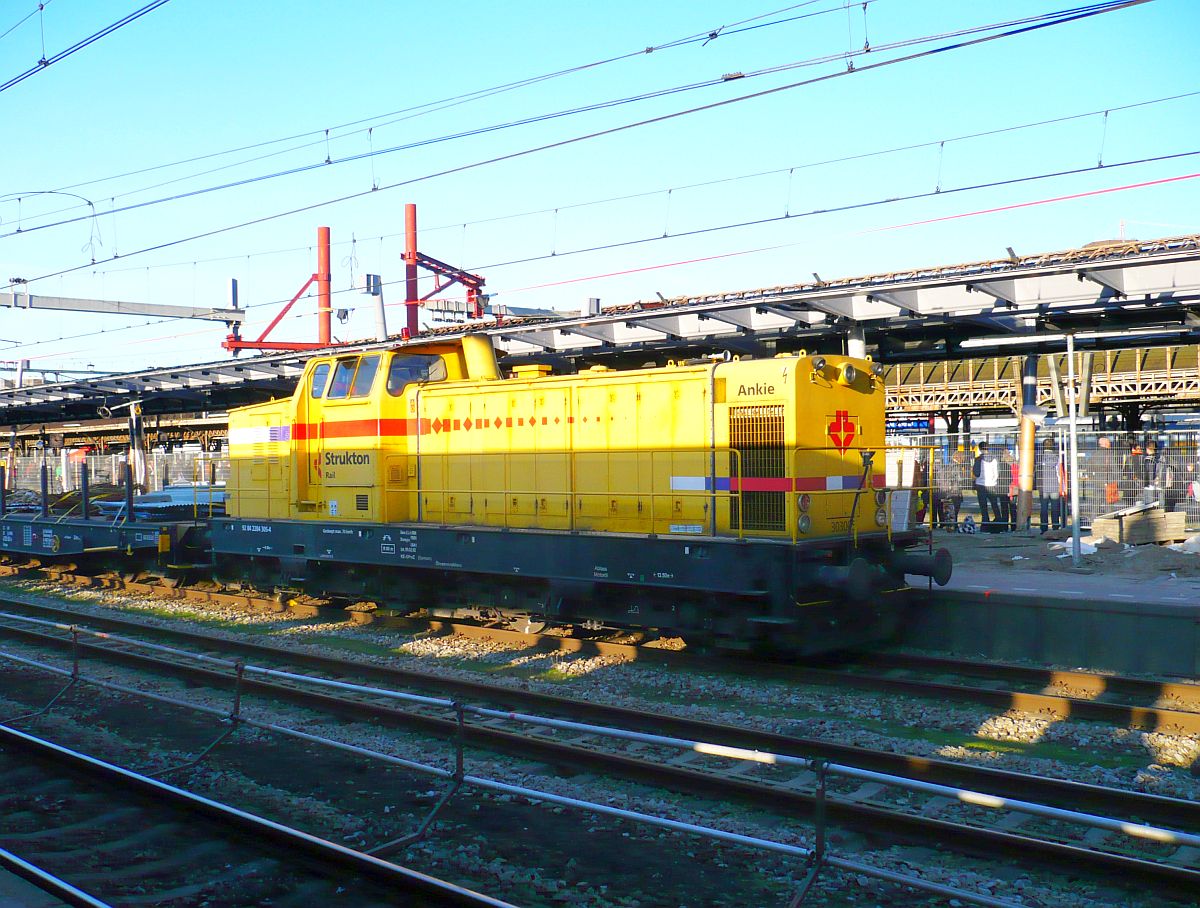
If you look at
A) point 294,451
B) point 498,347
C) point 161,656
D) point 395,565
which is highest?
point 498,347

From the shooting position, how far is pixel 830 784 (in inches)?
258

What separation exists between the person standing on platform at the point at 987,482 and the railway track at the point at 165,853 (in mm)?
16210

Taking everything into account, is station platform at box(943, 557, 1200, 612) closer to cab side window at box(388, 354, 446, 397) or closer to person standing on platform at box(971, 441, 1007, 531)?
person standing on platform at box(971, 441, 1007, 531)

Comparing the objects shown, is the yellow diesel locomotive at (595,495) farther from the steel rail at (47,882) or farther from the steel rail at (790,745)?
the steel rail at (47,882)

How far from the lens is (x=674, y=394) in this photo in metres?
10.6

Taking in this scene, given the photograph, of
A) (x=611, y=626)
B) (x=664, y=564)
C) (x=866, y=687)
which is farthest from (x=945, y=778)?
(x=611, y=626)

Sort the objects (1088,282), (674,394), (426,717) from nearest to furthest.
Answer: (426,717), (674,394), (1088,282)

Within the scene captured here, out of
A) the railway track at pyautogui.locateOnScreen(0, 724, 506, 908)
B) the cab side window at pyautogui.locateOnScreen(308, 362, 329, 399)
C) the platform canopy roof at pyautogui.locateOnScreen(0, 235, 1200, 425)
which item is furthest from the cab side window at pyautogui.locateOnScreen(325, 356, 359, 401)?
the railway track at pyautogui.locateOnScreen(0, 724, 506, 908)

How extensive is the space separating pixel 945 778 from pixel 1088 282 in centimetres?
774

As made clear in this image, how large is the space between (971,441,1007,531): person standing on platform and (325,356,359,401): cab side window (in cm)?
1241

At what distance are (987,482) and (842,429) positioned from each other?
10238mm

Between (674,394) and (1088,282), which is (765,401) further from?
(1088,282)

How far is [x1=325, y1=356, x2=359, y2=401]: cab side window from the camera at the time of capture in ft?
42.6

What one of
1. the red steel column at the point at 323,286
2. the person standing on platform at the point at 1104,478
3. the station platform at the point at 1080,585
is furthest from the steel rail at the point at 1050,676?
the red steel column at the point at 323,286
